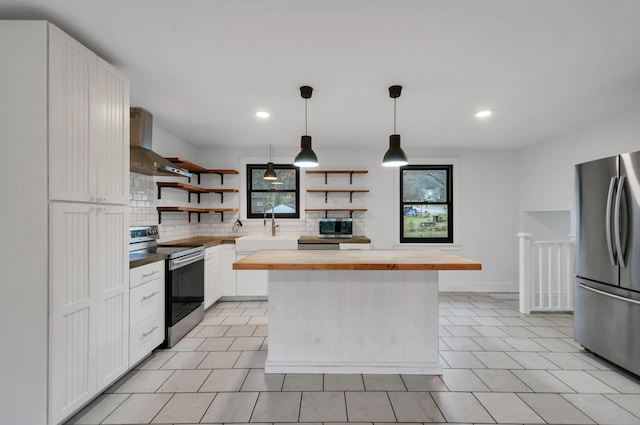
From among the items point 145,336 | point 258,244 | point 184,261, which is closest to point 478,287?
point 258,244

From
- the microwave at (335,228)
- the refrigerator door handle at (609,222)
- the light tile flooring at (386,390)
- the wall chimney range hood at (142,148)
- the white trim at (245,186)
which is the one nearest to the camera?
the light tile flooring at (386,390)

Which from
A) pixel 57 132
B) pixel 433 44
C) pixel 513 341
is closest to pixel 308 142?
pixel 433 44

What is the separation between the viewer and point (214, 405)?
6.89 feet

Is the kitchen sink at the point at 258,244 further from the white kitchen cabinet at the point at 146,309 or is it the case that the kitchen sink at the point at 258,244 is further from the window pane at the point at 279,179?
the white kitchen cabinet at the point at 146,309

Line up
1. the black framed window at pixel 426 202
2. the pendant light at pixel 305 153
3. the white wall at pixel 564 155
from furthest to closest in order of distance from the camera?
the black framed window at pixel 426 202, the white wall at pixel 564 155, the pendant light at pixel 305 153

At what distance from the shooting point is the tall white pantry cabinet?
1.70m

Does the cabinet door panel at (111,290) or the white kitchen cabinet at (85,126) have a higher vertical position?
the white kitchen cabinet at (85,126)

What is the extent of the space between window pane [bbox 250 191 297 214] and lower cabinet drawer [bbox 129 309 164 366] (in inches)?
102

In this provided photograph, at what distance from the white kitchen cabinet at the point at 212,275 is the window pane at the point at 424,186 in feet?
10.4

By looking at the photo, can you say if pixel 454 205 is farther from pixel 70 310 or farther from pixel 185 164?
pixel 70 310

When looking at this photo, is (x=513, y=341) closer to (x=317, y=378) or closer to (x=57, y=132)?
(x=317, y=378)

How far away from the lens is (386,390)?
2.26 meters

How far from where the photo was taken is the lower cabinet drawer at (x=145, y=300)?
2461 mm

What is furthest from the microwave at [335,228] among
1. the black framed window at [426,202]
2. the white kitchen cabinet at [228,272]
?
the white kitchen cabinet at [228,272]
